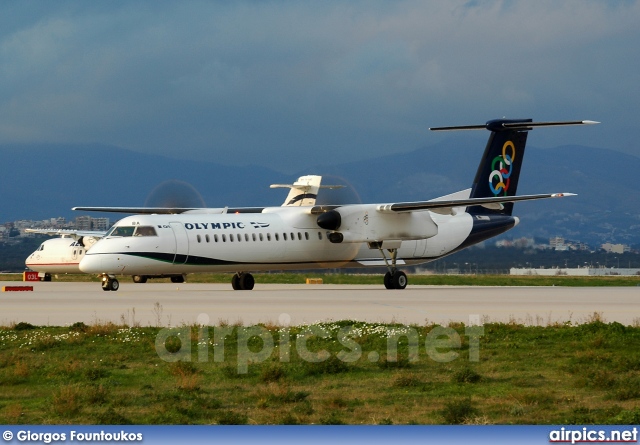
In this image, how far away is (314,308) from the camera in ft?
96.7

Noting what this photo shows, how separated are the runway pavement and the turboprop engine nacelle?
583 cm

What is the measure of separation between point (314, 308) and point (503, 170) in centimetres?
2152

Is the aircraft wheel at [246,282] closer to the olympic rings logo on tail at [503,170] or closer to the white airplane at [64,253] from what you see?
the olympic rings logo on tail at [503,170]

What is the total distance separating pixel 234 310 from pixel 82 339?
846 centimetres

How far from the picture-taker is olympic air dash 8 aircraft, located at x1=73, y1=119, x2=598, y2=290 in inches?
1551

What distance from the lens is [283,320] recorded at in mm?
24609

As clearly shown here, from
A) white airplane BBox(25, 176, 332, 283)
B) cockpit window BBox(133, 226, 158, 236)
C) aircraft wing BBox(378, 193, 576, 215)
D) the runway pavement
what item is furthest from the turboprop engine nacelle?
white airplane BBox(25, 176, 332, 283)

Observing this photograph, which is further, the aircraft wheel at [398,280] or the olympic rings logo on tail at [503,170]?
the olympic rings logo on tail at [503,170]

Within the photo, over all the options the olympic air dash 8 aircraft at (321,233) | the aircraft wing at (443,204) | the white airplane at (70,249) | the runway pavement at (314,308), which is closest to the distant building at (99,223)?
the white airplane at (70,249)

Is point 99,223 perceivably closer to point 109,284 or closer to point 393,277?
point 109,284

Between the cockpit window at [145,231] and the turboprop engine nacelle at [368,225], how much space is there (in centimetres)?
800

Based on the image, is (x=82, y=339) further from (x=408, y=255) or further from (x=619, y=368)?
(x=408, y=255)

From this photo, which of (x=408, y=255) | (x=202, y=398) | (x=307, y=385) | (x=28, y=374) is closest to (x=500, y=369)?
(x=307, y=385)

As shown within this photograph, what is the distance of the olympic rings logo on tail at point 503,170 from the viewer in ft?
159
